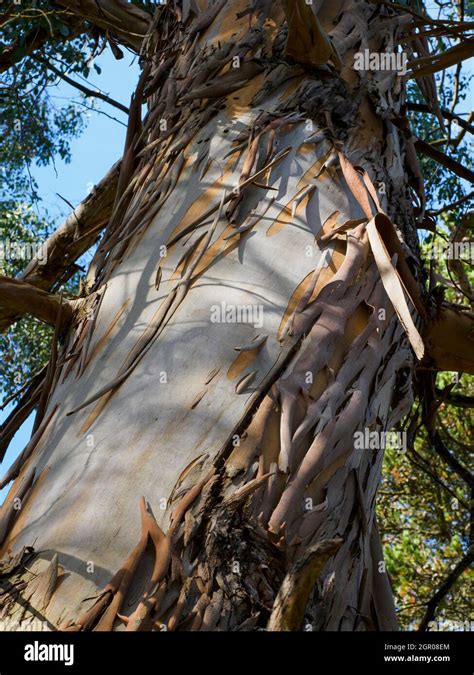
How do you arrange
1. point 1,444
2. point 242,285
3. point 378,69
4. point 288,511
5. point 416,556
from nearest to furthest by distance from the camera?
point 288,511
point 242,285
point 1,444
point 378,69
point 416,556

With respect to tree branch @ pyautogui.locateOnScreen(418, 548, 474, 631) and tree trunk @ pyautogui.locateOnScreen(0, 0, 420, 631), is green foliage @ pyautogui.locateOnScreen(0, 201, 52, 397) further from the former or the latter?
tree trunk @ pyautogui.locateOnScreen(0, 0, 420, 631)

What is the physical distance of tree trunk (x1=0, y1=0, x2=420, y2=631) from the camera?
3.31 ft

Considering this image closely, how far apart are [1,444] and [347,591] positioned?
81 centimetres

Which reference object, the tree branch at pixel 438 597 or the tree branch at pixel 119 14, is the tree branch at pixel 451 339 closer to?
the tree branch at pixel 438 597

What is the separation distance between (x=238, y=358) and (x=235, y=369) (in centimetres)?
2

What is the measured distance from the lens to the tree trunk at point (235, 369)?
3.31ft

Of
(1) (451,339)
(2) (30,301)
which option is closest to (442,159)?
(1) (451,339)

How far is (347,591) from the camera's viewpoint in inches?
47.0

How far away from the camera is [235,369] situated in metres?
1.21

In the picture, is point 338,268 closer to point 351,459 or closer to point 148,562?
point 351,459

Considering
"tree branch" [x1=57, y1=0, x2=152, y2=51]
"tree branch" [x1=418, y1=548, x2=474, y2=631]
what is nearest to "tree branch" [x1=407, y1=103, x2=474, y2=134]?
"tree branch" [x1=57, y1=0, x2=152, y2=51]

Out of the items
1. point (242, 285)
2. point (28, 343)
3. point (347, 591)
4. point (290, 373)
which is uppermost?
point (28, 343)

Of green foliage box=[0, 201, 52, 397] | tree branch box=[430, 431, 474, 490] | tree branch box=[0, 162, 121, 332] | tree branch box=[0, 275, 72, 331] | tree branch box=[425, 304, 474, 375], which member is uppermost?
green foliage box=[0, 201, 52, 397]

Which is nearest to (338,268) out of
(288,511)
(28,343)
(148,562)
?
(288,511)
